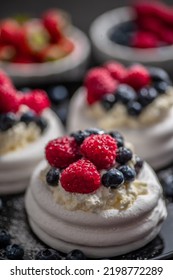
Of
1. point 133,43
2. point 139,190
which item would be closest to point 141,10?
point 133,43

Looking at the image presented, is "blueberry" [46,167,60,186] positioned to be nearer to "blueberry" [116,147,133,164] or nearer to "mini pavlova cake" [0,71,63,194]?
"blueberry" [116,147,133,164]

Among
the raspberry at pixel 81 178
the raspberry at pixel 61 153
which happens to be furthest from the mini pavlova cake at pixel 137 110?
the raspberry at pixel 81 178

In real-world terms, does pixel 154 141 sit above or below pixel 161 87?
below

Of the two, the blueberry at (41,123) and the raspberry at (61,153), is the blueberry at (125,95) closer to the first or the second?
the blueberry at (41,123)

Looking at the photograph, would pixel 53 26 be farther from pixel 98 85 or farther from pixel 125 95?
pixel 125 95

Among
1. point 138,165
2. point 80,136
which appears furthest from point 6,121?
point 138,165

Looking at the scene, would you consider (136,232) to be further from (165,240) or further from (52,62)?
(52,62)

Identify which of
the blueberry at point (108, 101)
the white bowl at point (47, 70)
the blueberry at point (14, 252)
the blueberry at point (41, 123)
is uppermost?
the blueberry at point (108, 101)
